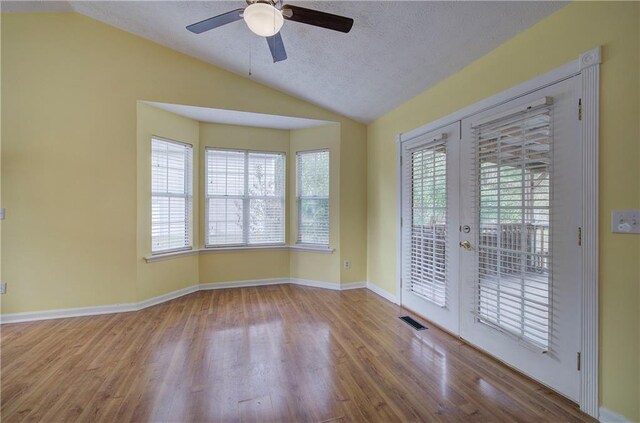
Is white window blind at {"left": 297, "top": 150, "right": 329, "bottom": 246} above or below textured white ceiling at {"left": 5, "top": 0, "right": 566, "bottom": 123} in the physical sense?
below

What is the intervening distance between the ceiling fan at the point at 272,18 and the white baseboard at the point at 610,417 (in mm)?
2903

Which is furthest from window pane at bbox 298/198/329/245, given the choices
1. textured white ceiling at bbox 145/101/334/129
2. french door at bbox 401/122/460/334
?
french door at bbox 401/122/460/334

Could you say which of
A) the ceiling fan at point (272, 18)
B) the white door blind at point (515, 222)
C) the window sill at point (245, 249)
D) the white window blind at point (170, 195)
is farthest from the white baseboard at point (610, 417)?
the white window blind at point (170, 195)

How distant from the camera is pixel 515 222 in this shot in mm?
2094

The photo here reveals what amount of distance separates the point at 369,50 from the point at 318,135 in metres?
1.84

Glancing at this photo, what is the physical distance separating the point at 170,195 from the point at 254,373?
276 cm

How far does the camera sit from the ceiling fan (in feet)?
5.69

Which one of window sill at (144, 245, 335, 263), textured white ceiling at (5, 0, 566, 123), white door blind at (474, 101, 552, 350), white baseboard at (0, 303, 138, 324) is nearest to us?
white door blind at (474, 101, 552, 350)

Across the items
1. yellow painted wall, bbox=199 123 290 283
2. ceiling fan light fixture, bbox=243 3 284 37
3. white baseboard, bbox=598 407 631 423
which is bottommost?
white baseboard, bbox=598 407 631 423

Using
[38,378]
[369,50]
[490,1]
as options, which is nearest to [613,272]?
[490,1]

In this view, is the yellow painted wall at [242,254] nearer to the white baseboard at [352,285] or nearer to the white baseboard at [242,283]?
the white baseboard at [242,283]

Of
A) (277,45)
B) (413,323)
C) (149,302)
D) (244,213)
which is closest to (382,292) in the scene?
(413,323)

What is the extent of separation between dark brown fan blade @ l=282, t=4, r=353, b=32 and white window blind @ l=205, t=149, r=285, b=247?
2701 mm

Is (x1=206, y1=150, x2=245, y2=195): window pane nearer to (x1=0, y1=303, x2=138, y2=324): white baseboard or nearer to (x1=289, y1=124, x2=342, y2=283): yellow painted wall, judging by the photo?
(x1=289, y1=124, x2=342, y2=283): yellow painted wall
